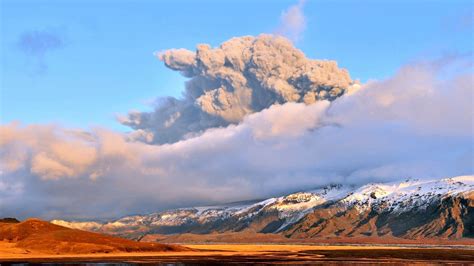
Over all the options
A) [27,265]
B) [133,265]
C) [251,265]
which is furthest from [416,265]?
[27,265]

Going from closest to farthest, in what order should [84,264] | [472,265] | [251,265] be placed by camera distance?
[251,265]
[84,264]
[472,265]

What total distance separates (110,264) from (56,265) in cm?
1201

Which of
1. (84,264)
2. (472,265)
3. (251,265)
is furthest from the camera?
(472,265)

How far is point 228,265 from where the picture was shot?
14300 centimetres

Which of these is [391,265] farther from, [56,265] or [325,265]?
[56,265]

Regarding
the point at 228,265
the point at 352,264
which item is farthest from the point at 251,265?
the point at 352,264

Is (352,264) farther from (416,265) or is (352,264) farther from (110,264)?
(110,264)

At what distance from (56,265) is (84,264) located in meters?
7.51

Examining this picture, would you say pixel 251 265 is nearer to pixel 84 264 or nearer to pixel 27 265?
pixel 84 264

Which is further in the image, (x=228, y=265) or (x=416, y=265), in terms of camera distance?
(x=416, y=265)

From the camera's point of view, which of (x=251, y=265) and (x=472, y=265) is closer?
(x=251, y=265)

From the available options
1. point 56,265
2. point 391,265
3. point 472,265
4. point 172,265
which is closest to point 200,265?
point 172,265

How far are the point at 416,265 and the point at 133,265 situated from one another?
2691 inches

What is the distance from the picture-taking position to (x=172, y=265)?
5719 inches
